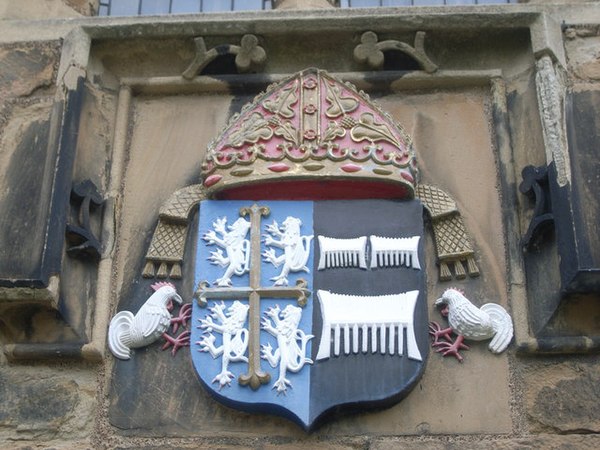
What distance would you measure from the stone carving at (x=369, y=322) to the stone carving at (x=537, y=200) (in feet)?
1.42

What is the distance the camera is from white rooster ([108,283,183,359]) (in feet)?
12.5

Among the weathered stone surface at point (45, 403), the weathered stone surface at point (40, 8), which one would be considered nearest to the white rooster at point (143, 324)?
the weathered stone surface at point (45, 403)

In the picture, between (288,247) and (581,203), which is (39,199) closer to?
(288,247)

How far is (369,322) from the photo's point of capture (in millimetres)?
3691

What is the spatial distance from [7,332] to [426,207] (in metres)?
1.40

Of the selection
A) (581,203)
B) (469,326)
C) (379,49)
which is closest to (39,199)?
(379,49)

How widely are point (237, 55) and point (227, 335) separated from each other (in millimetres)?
1147

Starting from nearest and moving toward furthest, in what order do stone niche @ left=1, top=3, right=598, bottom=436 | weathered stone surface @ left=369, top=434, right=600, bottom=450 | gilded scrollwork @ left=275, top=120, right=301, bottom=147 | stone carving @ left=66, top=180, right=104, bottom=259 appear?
weathered stone surface @ left=369, top=434, right=600, bottom=450
stone niche @ left=1, top=3, right=598, bottom=436
stone carving @ left=66, top=180, right=104, bottom=259
gilded scrollwork @ left=275, top=120, right=301, bottom=147

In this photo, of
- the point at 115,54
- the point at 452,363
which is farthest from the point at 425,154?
the point at 115,54

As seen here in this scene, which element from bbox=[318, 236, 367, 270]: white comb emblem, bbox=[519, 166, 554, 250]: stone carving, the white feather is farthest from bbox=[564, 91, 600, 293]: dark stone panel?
bbox=[318, 236, 367, 270]: white comb emblem

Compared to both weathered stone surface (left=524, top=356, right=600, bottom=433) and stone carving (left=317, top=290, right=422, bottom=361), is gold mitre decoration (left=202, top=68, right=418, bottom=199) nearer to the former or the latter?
stone carving (left=317, top=290, right=422, bottom=361)

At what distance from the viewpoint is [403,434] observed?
11.9 feet

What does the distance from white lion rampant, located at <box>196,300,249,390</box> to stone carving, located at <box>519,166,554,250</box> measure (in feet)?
3.05

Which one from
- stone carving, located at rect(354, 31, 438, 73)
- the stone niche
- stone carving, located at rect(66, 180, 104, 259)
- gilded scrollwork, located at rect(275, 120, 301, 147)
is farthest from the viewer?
stone carving, located at rect(354, 31, 438, 73)
